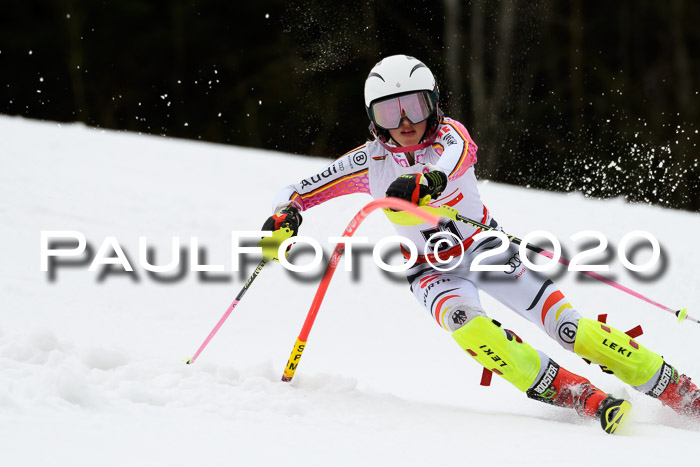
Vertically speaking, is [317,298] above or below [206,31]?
below

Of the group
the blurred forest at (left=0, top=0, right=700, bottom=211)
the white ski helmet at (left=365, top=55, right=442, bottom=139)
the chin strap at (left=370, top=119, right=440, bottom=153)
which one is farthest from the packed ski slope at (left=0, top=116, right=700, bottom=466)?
the blurred forest at (left=0, top=0, right=700, bottom=211)

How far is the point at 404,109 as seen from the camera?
3461 mm

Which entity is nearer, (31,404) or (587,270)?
(31,404)

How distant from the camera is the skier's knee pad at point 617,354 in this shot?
3.40 m

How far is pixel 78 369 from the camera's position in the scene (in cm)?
280

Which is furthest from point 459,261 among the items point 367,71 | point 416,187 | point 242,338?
point 367,71

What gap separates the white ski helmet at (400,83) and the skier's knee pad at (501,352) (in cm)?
88

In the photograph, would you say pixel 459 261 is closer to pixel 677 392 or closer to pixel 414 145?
A: pixel 414 145

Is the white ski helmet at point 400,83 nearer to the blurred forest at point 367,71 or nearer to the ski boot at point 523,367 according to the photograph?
the ski boot at point 523,367

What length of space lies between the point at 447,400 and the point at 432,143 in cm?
123

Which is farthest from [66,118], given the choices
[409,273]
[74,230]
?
[409,273]

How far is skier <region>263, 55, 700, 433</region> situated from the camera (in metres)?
3.26

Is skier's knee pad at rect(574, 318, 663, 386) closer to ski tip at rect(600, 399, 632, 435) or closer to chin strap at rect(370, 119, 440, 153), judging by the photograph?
ski tip at rect(600, 399, 632, 435)

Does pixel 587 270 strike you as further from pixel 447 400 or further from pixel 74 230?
pixel 74 230
